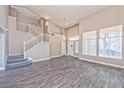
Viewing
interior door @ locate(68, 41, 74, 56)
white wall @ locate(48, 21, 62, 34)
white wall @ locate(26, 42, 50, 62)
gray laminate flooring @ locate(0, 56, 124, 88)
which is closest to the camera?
gray laminate flooring @ locate(0, 56, 124, 88)

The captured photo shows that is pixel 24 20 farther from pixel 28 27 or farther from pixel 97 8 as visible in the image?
pixel 97 8

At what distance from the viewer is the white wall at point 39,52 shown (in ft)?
31.4

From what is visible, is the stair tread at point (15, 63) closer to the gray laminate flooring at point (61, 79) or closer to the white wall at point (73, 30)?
the gray laminate flooring at point (61, 79)

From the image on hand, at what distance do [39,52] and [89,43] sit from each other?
4.60 metres

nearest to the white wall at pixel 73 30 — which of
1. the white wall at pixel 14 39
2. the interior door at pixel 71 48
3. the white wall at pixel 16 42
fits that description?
the interior door at pixel 71 48

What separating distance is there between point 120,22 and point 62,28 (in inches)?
390

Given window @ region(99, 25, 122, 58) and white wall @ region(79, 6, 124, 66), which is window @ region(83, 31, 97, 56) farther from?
window @ region(99, 25, 122, 58)

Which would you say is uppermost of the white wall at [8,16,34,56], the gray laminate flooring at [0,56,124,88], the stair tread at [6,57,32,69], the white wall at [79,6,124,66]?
the white wall at [79,6,124,66]

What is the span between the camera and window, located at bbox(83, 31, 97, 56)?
392 inches

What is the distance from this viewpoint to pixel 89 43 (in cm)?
1068

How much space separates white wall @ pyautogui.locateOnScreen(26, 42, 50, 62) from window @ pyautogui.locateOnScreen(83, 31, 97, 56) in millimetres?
3716

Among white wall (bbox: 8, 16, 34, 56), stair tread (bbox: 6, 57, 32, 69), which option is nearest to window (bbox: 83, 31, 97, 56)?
stair tread (bbox: 6, 57, 32, 69)

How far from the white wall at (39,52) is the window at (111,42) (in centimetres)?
510

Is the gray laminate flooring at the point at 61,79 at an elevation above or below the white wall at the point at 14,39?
below
